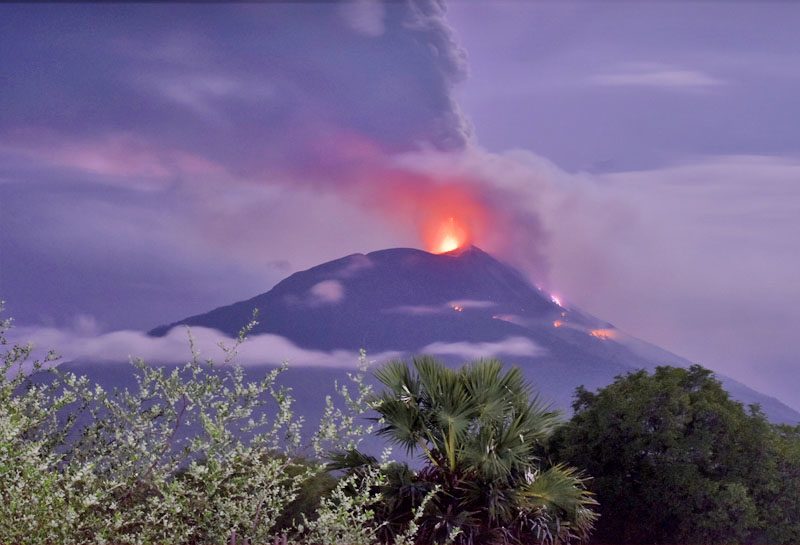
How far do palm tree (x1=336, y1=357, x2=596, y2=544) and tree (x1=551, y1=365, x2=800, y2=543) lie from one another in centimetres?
773

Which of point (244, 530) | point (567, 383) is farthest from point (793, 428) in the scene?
point (567, 383)

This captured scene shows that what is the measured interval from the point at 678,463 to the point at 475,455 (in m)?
9.66

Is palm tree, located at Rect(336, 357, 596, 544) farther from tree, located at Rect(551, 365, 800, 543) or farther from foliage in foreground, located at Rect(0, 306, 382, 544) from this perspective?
tree, located at Rect(551, 365, 800, 543)

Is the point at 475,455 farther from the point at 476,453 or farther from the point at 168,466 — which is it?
the point at 168,466

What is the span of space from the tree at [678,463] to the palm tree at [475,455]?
7.73 meters

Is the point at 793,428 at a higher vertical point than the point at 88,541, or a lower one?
higher

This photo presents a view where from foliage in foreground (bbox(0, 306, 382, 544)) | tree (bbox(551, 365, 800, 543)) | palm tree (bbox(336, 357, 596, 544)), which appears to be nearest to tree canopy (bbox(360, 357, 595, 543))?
palm tree (bbox(336, 357, 596, 544))

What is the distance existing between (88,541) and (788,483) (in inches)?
792

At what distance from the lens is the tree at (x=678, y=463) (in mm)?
23656

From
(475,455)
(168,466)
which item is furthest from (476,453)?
(168,466)

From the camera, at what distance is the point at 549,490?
16.2 metres

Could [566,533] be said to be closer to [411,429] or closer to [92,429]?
[411,429]

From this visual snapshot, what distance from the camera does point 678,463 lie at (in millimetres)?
23781

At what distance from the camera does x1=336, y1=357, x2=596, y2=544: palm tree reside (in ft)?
51.8
